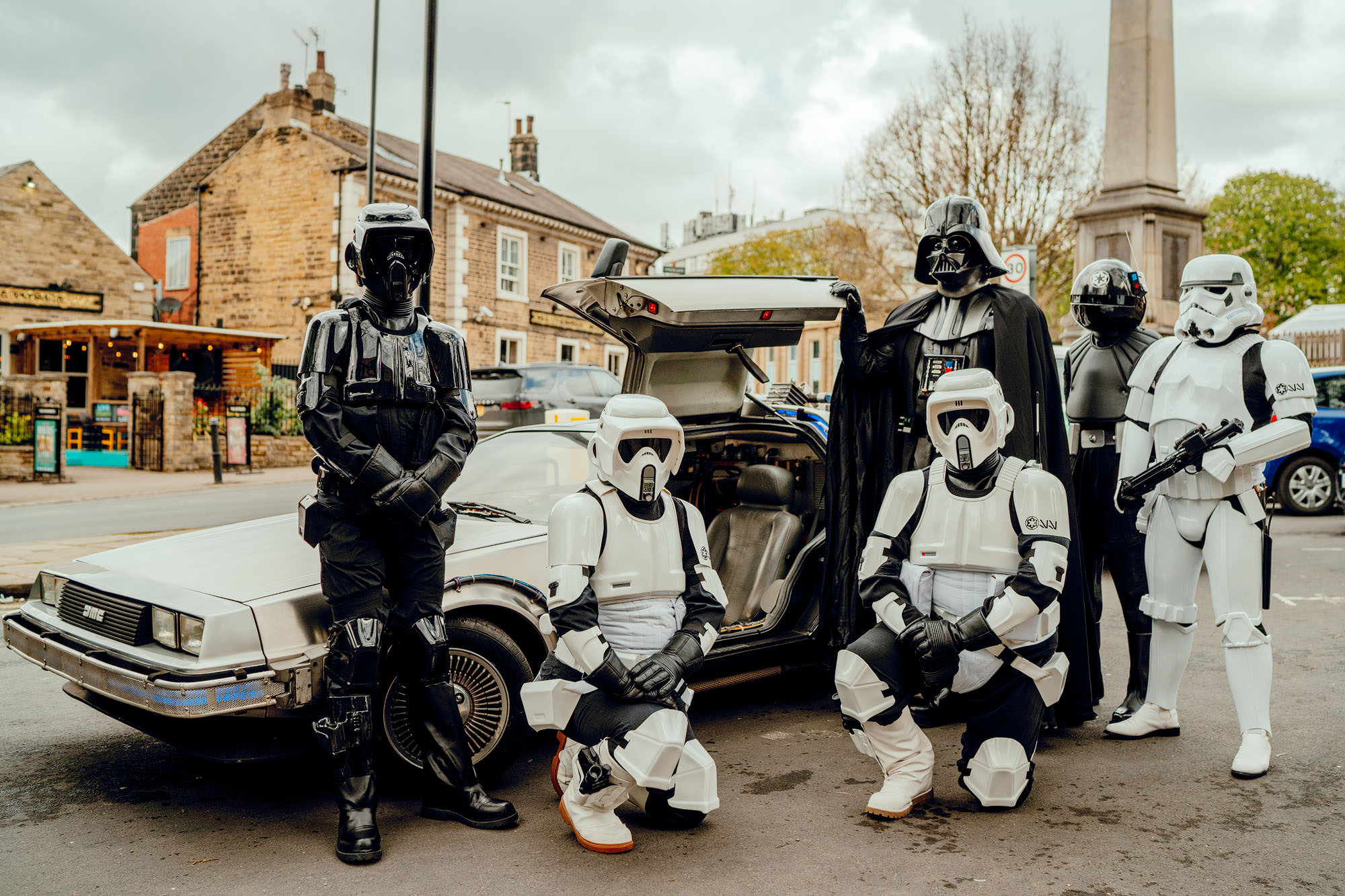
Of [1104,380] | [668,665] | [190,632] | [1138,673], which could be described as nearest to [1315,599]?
[1138,673]

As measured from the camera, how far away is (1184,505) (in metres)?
4.66

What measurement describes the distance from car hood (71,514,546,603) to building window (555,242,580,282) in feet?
86.5

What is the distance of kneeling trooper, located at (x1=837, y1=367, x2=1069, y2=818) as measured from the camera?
3.86 meters

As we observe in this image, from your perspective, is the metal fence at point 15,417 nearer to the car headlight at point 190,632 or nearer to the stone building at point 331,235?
the stone building at point 331,235

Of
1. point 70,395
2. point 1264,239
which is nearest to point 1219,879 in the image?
point 70,395

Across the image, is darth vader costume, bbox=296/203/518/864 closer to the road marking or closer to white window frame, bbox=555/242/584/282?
the road marking

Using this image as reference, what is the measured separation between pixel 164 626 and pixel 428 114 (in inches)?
289

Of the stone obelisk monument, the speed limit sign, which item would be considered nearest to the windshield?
the speed limit sign

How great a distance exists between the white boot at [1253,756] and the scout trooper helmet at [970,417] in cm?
171

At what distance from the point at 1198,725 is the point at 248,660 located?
4.27 metres


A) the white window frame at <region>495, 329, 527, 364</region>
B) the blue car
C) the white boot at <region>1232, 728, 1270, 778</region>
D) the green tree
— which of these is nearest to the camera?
the white boot at <region>1232, 728, 1270, 778</region>

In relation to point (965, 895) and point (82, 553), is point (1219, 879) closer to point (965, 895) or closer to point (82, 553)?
point (965, 895)

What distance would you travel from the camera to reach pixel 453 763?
3801 mm

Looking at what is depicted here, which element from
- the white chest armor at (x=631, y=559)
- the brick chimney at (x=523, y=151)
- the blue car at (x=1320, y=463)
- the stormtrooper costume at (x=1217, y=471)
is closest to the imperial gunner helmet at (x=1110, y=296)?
the stormtrooper costume at (x=1217, y=471)
